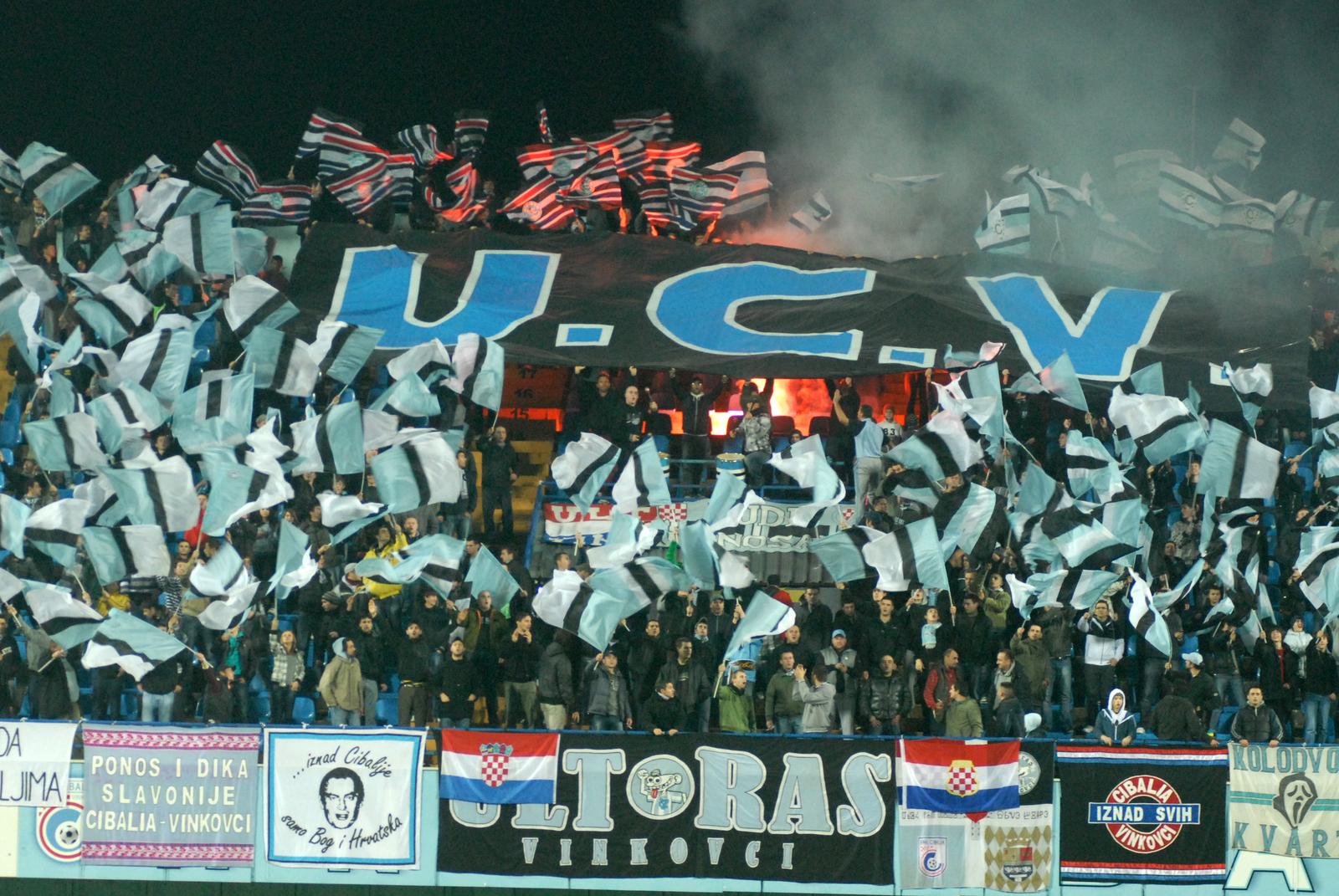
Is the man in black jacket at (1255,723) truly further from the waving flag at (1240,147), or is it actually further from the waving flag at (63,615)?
the waving flag at (1240,147)

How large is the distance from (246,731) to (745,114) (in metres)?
14.0

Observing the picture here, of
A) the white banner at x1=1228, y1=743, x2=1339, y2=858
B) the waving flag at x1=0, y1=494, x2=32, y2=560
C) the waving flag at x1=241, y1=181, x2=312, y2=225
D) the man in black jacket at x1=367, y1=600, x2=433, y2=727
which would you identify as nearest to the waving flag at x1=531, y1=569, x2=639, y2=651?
the man in black jacket at x1=367, y1=600, x2=433, y2=727

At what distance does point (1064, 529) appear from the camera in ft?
54.3

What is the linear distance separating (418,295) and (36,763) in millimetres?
7348

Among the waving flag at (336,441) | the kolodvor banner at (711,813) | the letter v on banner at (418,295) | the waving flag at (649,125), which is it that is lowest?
the kolodvor banner at (711,813)

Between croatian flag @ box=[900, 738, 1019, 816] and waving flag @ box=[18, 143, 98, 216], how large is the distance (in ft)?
37.3

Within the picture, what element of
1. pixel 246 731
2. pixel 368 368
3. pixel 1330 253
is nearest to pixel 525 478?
pixel 368 368

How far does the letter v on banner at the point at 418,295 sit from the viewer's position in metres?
20.5

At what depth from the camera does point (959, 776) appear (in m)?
15.1

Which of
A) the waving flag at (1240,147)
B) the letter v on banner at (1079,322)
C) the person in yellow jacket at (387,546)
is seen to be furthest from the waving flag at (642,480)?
the waving flag at (1240,147)

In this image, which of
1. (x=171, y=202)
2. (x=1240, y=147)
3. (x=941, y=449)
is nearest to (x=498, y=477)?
(x=941, y=449)

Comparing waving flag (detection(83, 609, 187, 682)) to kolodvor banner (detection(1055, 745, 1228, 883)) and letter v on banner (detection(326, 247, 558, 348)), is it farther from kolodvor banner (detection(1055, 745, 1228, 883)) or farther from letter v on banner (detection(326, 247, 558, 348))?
kolodvor banner (detection(1055, 745, 1228, 883))

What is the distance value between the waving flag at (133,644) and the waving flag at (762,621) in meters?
4.33

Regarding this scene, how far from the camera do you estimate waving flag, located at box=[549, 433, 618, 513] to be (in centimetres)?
1738
